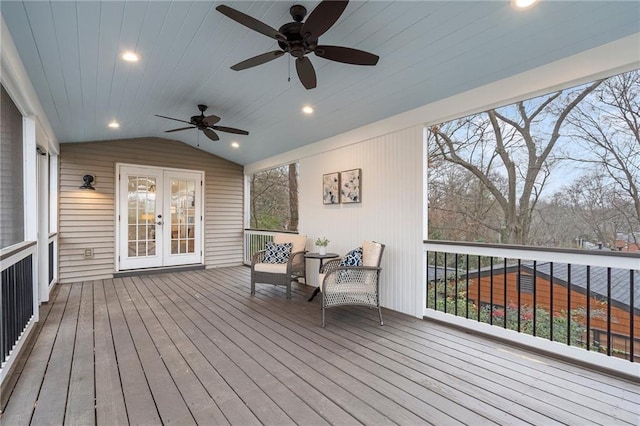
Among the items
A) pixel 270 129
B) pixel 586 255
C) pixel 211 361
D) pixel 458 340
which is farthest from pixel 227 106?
pixel 586 255

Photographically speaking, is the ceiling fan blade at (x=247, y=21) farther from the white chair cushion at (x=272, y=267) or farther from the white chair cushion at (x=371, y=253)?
the white chair cushion at (x=272, y=267)

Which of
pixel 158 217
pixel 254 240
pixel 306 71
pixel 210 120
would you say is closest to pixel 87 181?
pixel 158 217

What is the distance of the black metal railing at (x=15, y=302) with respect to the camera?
95.7 inches

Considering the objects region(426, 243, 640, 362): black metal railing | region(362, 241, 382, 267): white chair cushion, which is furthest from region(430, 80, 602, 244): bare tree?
region(362, 241, 382, 267): white chair cushion

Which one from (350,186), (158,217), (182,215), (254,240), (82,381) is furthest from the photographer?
(254,240)

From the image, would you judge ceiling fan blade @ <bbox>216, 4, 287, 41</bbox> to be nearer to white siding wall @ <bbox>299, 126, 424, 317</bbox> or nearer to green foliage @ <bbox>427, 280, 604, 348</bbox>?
white siding wall @ <bbox>299, 126, 424, 317</bbox>

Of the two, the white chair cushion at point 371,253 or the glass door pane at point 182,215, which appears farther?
the glass door pane at point 182,215

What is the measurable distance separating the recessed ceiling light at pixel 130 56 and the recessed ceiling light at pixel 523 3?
→ 3.15 m

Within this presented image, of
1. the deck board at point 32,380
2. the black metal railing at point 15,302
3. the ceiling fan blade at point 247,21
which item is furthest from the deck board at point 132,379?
the ceiling fan blade at point 247,21

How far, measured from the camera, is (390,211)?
4121 mm

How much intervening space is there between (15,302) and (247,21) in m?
3.10

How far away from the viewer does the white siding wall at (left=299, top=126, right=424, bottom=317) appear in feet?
12.4

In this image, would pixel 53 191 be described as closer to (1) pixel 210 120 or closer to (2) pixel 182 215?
(2) pixel 182 215

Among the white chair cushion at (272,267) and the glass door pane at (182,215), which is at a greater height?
the glass door pane at (182,215)
